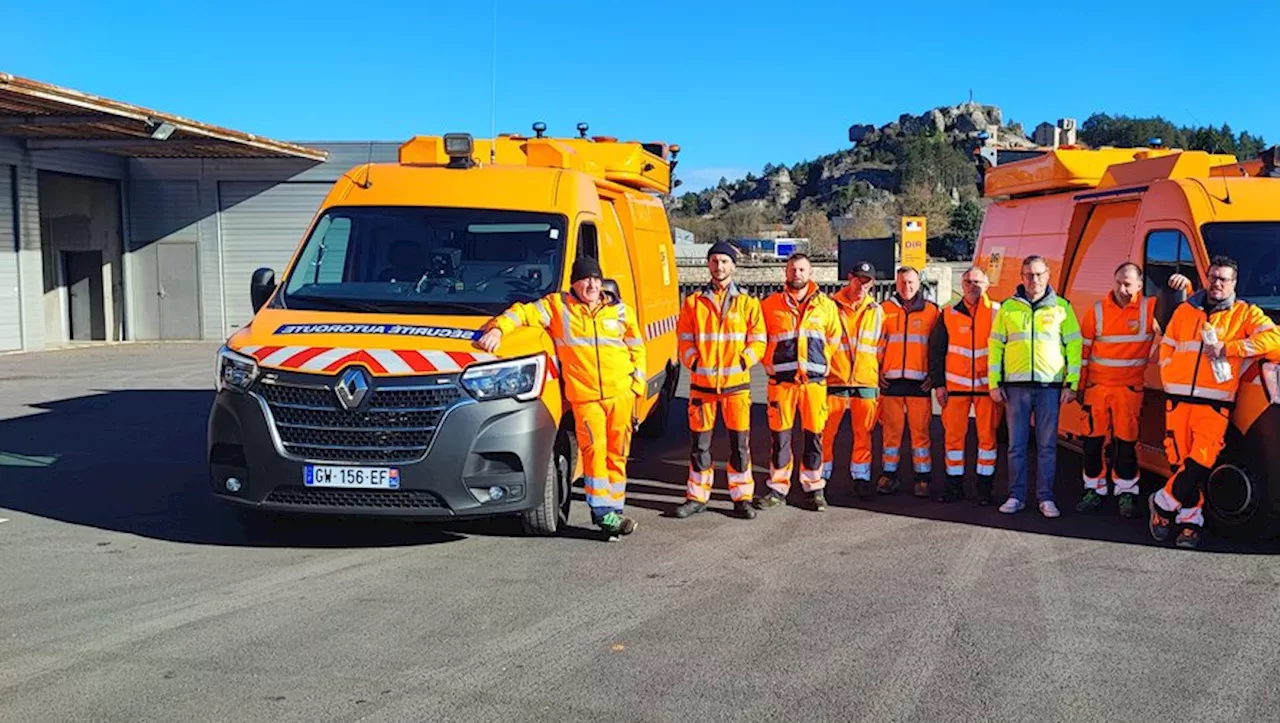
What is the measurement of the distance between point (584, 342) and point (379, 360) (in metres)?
1.26

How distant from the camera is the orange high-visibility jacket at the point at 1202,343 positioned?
6.72 meters

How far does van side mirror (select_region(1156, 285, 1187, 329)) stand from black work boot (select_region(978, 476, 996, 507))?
1665 mm

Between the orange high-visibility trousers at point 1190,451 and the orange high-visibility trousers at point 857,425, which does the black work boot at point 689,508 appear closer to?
the orange high-visibility trousers at point 857,425

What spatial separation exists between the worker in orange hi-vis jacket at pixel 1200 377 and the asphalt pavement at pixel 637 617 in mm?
343

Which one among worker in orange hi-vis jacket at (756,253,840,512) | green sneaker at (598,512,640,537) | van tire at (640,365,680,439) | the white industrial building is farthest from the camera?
the white industrial building

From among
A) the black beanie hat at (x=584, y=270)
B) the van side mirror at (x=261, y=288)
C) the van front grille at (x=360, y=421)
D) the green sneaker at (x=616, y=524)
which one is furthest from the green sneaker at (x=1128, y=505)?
the van side mirror at (x=261, y=288)

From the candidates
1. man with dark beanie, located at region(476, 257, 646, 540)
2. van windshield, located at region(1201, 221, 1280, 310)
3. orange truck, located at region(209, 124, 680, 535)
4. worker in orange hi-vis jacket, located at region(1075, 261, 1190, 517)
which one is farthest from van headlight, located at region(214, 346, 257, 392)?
van windshield, located at region(1201, 221, 1280, 310)

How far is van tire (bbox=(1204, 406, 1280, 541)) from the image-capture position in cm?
664

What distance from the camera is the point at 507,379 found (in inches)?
255

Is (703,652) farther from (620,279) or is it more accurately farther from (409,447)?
(620,279)

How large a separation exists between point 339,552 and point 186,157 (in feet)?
71.8

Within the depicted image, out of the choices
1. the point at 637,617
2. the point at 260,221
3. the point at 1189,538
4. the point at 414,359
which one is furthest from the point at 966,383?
the point at 260,221

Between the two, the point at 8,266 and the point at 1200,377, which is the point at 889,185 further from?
the point at 1200,377

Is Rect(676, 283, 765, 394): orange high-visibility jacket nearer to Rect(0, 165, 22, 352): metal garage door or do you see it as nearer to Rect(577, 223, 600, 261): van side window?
Rect(577, 223, 600, 261): van side window
